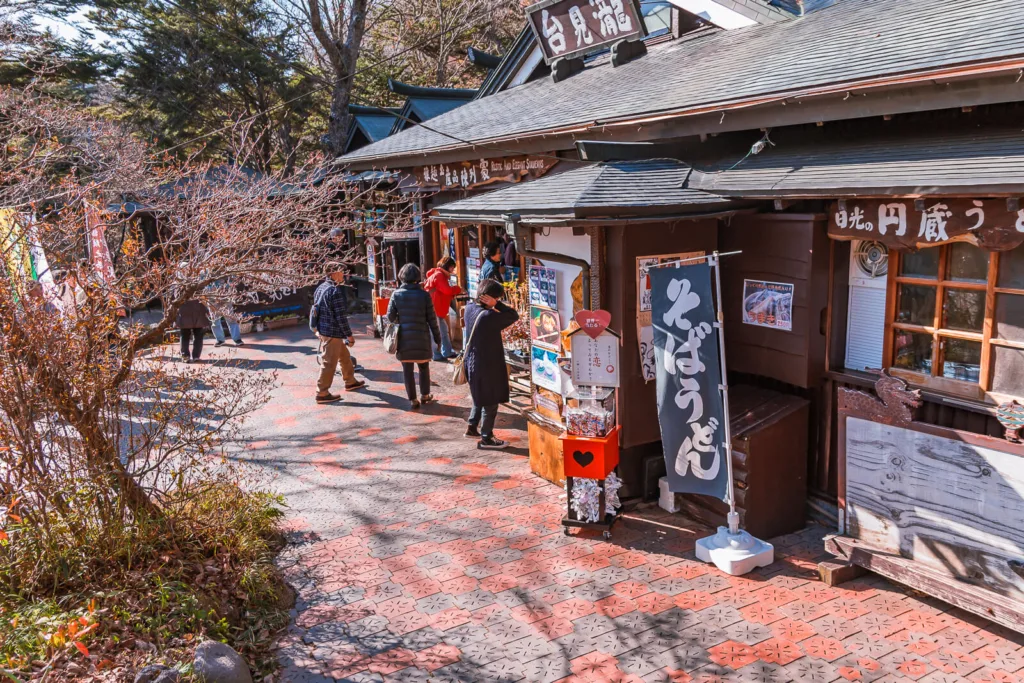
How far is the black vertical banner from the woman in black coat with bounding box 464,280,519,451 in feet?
8.48

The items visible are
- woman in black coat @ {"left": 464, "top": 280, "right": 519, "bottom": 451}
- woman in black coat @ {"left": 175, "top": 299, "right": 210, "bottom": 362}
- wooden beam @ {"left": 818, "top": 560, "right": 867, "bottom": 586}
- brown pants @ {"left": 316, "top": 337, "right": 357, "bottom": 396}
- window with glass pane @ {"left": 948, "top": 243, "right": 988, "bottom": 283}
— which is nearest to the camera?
window with glass pane @ {"left": 948, "top": 243, "right": 988, "bottom": 283}

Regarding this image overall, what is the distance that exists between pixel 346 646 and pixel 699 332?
3.62 metres

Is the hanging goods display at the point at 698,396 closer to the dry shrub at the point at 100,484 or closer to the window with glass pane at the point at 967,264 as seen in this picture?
the window with glass pane at the point at 967,264

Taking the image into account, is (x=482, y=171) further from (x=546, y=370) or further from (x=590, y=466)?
(x=590, y=466)

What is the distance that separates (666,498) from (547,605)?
209 centimetres

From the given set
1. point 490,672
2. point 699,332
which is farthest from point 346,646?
point 699,332

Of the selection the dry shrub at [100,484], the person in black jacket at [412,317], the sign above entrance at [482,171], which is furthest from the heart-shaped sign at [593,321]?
the person in black jacket at [412,317]

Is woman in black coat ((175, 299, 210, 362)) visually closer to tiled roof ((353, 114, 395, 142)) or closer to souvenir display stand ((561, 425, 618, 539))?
tiled roof ((353, 114, 395, 142))

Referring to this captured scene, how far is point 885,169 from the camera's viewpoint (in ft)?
16.6

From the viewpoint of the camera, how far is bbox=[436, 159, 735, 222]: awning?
6148 mm

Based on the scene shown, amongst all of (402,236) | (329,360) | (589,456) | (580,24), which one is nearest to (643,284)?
(589,456)

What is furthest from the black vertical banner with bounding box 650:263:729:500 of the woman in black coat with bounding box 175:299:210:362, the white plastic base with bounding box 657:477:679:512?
the woman in black coat with bounding box 175:299:210:362

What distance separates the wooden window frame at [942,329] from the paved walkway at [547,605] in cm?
161

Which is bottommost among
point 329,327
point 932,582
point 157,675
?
point 932,582
